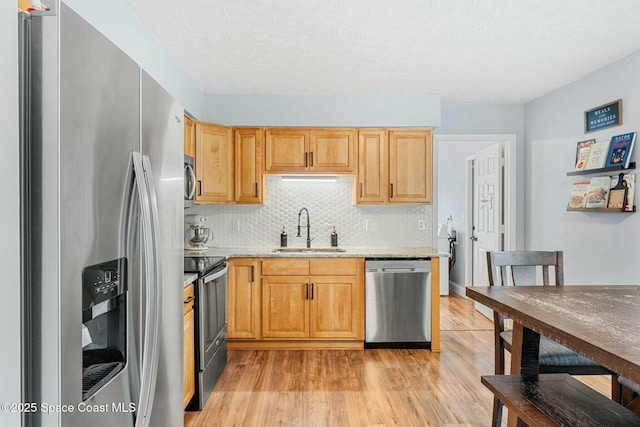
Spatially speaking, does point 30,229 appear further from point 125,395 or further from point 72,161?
point 125,395

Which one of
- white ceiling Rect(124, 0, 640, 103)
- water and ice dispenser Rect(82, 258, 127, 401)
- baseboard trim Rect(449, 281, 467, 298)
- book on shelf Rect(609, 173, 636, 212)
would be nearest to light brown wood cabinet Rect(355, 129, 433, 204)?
white ceiling Rect(124, 0, 640, 103)

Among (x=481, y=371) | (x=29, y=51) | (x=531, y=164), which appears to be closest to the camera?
(x=29, y=51)

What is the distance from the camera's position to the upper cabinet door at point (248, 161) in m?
4.18

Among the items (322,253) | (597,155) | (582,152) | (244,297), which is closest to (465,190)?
(582,152)

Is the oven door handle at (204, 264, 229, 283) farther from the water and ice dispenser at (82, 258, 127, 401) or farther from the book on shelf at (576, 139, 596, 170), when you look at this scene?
the book on shelf at (576, 139, 596, 170)

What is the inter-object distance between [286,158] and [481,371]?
2.63 m

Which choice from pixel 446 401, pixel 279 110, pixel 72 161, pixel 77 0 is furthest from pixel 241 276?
pixel 72 161

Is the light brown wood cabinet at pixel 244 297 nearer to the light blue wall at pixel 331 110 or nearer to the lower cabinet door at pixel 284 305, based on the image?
the lower cabinet door at pixel 284 305

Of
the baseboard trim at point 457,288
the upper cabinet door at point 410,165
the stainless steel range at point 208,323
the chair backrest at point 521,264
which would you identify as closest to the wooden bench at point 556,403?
the chair backrest at point 521,264

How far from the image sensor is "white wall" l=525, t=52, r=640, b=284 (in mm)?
3161

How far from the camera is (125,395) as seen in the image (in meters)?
1.14

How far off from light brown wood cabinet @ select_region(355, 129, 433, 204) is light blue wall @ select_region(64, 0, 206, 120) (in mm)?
1760

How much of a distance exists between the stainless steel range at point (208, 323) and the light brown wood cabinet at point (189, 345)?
43mm

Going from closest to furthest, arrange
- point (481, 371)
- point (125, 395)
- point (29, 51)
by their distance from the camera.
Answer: point (29, 51) < point (125, 395) < point (481, 371)
